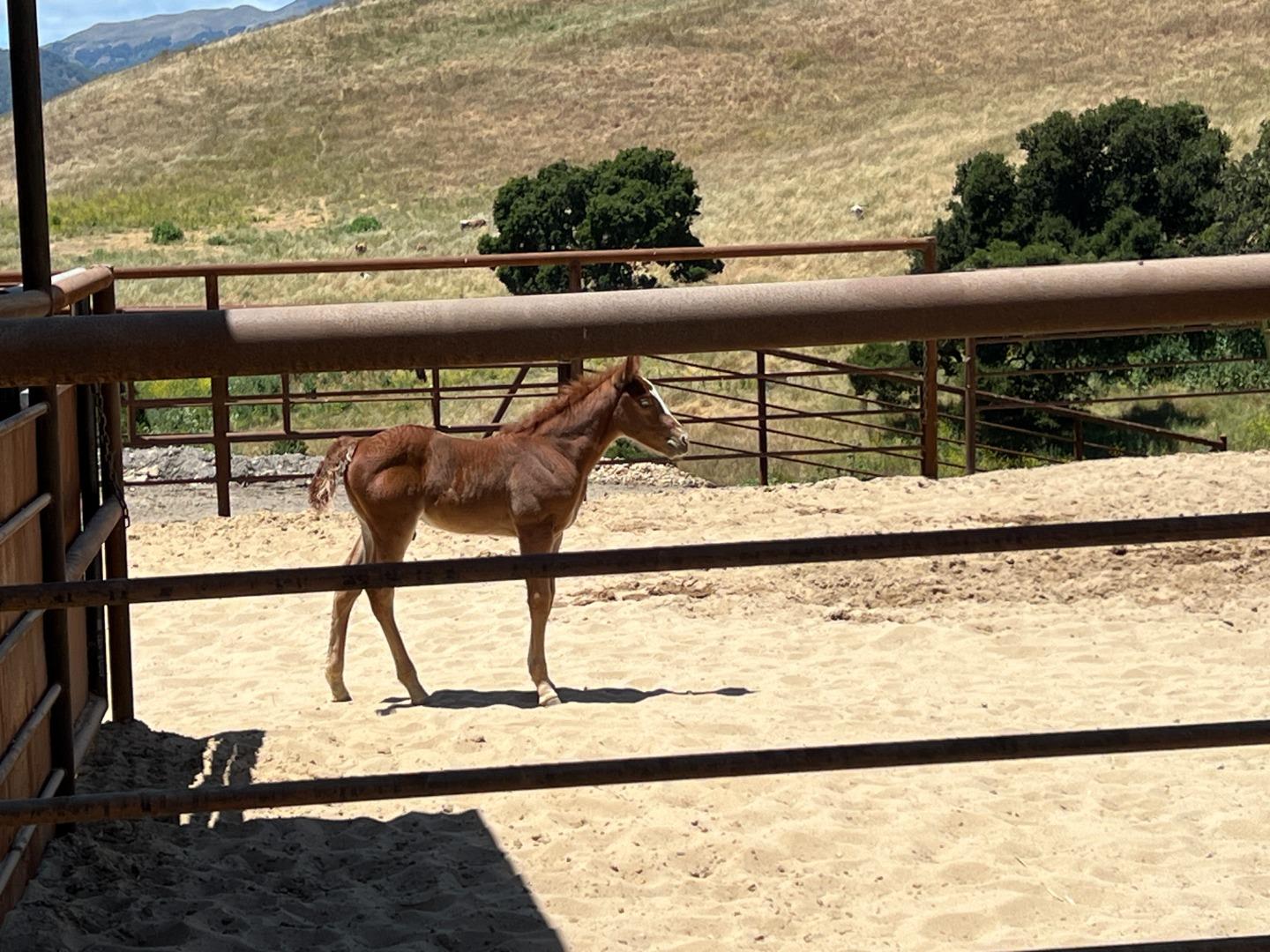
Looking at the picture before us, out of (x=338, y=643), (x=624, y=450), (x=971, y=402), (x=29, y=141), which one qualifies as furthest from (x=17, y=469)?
(x=624, y=450)

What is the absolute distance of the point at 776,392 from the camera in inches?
1081

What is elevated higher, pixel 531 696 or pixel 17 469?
pixel 17 469

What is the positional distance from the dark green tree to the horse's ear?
2762 cm

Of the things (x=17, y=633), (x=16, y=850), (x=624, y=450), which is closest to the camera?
(x=16, y=850)

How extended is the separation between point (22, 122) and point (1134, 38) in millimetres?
56801

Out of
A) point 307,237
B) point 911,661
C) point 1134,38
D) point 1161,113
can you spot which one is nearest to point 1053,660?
point 911,661

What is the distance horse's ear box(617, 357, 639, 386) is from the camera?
6.81 metres

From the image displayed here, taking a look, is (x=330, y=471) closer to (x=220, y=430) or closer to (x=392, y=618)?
(x=392, y=618)

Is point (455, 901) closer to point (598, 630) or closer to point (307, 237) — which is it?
point (598, 630)

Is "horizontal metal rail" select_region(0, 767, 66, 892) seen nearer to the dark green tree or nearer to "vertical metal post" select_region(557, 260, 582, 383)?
"vertical metal post" select_region(557, 260, 582, 383)

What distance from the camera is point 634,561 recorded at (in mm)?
1906

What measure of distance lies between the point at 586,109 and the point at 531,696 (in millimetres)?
56147

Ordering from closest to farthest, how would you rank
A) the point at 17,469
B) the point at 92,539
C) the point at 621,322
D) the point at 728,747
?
1. the point at 621,322
2. the point at 17,469
3. the point at 92,539
4. the point at 728,747

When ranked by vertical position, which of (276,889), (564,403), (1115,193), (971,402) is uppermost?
(1115,193)
